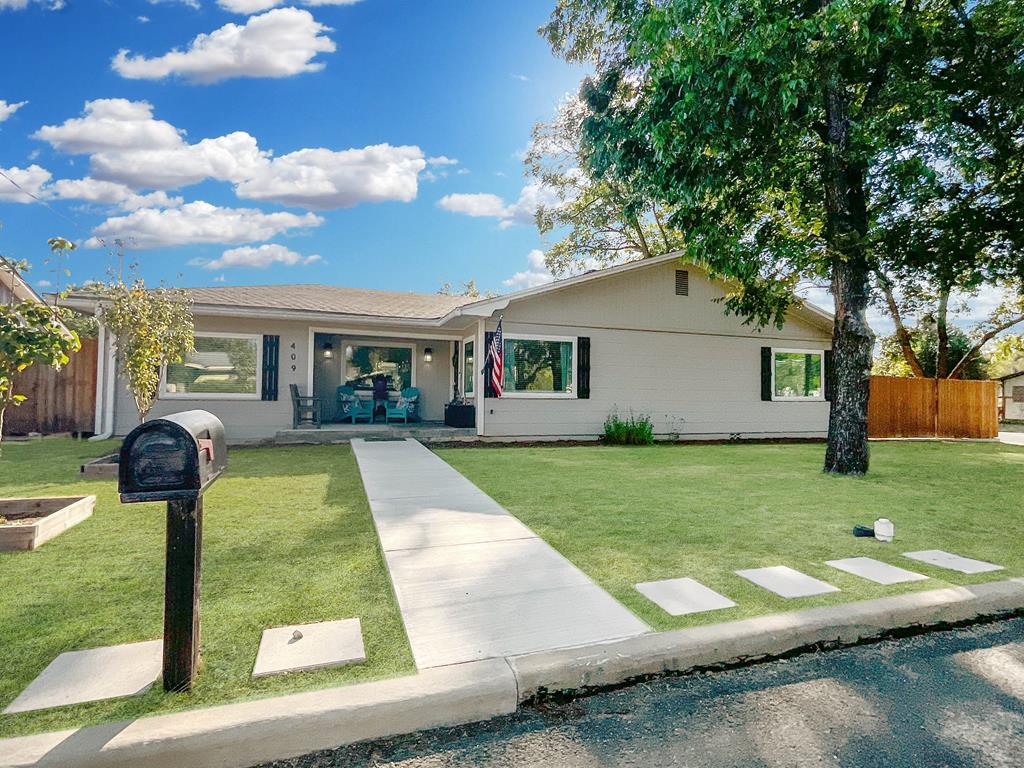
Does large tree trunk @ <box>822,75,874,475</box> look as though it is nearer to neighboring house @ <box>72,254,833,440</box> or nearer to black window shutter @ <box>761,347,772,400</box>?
neighboring house @ <box>72,254,833,440</box>

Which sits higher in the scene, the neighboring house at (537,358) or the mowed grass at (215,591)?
the neighboring house at (537,358)

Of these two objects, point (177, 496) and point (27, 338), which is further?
point (27, 338)

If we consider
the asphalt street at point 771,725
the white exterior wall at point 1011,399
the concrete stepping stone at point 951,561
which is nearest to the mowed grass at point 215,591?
the asphalt street at point 771,725

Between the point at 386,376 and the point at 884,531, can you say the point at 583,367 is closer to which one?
the point at 386,376

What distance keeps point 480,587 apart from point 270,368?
351 inches

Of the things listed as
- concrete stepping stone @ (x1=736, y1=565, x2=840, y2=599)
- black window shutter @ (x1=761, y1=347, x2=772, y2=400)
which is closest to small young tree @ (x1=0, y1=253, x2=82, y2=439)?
concrete stepping stone @ (x1=736, y1=565, x2=840, y2=599)

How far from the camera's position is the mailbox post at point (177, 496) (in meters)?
1.79

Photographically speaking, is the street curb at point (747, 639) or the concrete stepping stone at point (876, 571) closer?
the street curb at point (747, 639)

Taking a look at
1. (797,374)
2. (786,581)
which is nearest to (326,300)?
(786,581)

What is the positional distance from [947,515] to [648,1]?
791cm

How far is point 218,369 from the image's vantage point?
10.2 m

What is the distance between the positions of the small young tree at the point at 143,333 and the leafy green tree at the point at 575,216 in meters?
14.7

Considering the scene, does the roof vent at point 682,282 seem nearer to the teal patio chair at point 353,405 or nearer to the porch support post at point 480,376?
the porch support post at point 480,376

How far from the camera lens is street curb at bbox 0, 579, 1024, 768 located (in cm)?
159
